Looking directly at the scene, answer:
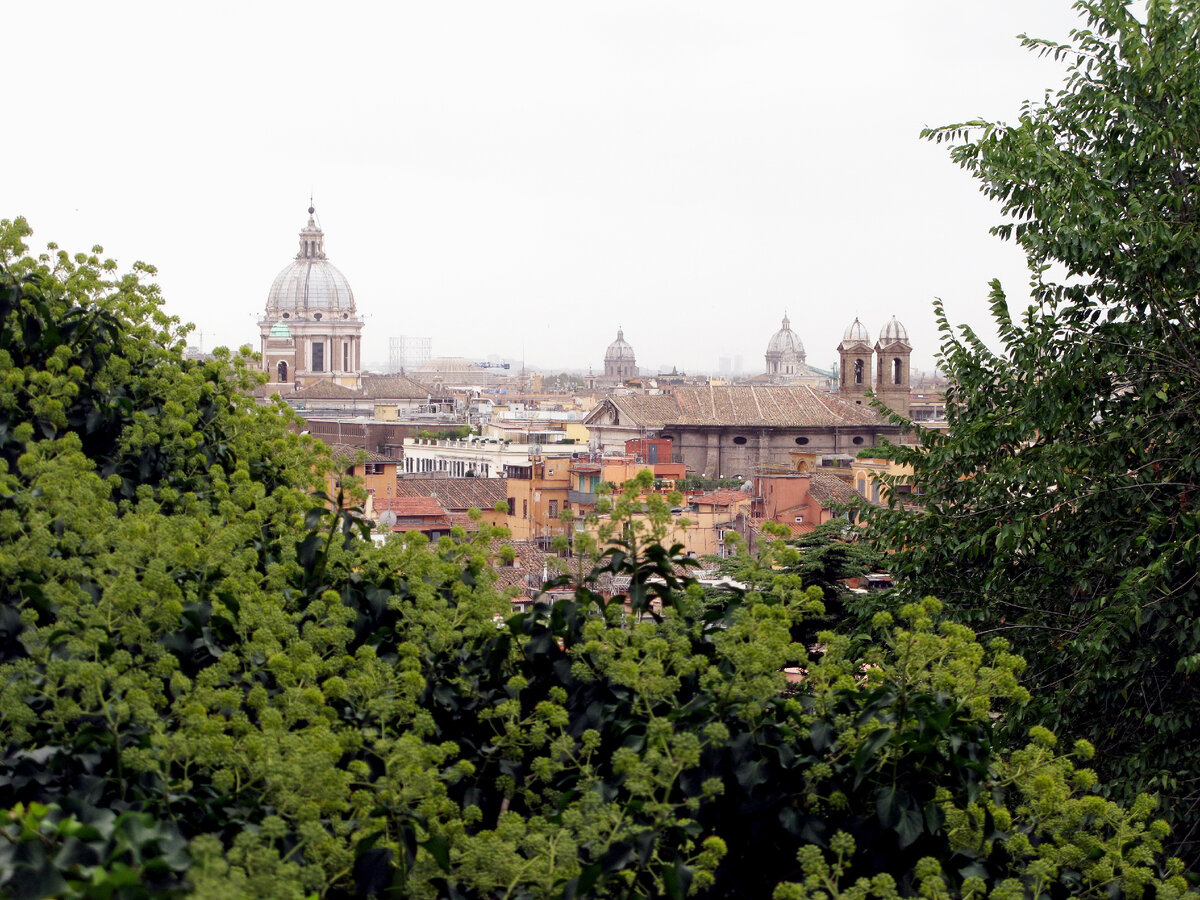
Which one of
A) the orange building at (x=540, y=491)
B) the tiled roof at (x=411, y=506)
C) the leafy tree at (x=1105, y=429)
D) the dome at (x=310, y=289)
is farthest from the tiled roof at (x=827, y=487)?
the dome at (x=310, y=289)

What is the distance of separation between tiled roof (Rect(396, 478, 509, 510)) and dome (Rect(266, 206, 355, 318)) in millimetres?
73799

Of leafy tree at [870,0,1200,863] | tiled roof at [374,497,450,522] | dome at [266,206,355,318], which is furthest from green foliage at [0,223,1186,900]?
dome at [266,206,355,318]

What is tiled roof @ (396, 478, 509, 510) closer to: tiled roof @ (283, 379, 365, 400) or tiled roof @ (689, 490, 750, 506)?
tiled roof @ (689, 490, 750, 506)

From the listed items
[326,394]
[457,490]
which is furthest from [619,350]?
[457,490]

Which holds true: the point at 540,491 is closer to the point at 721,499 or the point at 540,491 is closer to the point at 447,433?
the point at 721,499

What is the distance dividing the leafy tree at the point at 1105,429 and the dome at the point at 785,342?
497ft

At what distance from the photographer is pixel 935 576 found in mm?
8672

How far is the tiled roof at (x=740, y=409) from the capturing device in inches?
2281

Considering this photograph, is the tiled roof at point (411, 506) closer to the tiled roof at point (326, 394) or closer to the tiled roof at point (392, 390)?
the tiled roof at point (326, 394)

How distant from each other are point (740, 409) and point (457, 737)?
5505 centimetres

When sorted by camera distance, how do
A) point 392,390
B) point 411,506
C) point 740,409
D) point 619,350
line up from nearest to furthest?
point 411,506 < point 740,409 < point 392,390 < point 619,350

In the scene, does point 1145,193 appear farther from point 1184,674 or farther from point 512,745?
point 512,745

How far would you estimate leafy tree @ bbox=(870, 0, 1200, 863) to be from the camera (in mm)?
7109

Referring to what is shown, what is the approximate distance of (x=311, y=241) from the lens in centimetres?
11175
